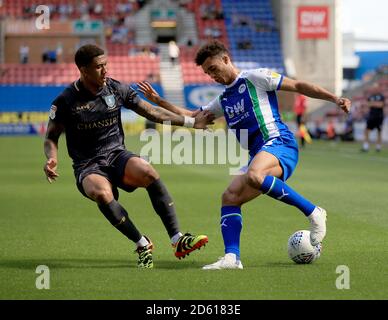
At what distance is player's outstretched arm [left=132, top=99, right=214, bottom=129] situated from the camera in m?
8.91

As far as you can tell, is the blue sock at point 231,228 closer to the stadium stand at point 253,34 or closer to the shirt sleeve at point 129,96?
the shirt sleeve at point 129,96

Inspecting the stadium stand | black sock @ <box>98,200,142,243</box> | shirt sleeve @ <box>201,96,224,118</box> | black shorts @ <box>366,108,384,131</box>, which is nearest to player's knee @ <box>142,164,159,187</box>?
black sock @ <box>98,200,142,243</box>

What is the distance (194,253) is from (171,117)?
4.60 ft

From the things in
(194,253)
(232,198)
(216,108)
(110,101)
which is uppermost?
(110,101)

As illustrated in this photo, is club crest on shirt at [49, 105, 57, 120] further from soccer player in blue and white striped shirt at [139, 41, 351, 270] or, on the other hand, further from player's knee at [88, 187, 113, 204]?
soccer player in blue and white striped shirt at [139, 41, 351, 270]

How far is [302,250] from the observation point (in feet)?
27.8

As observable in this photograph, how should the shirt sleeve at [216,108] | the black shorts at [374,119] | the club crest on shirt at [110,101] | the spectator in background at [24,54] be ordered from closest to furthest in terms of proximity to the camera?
1. the club crest on shirt at [110,101]
2. the shirt sleeve at [216,108]
3. the black shorts at [374,119]
4. the spectator in background at [24,54]

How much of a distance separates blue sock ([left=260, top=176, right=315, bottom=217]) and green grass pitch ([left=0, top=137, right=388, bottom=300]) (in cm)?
54

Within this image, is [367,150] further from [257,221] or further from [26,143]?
[257,221]

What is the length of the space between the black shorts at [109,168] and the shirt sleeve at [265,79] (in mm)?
1260

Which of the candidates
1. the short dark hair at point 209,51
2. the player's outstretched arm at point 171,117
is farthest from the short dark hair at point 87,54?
the short dark hair at point 209,51

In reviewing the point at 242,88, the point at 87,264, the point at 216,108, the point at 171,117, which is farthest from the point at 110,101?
the point at 87,264

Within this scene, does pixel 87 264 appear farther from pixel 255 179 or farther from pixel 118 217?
pixel 255 179

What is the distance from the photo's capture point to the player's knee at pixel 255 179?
27.2 feet
